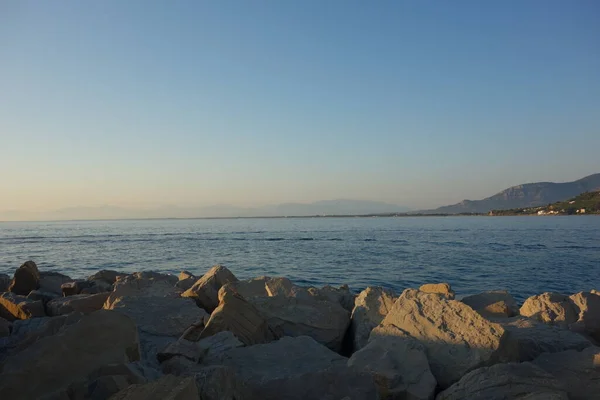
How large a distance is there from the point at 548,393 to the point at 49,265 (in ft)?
94.6


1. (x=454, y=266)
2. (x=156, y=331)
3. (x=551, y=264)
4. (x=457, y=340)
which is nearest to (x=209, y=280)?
(x=156, y=331)

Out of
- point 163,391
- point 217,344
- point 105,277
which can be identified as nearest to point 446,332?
point 217,344

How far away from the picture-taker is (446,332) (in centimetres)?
554

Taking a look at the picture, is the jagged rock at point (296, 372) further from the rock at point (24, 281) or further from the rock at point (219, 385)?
the rock at point (24, 281)

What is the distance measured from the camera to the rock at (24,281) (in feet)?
39.3

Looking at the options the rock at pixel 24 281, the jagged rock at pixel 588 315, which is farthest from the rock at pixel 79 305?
the jagged rock at pixel 588 315

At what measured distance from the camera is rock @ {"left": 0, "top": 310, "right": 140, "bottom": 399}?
12.0ft

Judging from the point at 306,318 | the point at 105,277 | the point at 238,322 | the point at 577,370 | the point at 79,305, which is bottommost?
the point at 105,277

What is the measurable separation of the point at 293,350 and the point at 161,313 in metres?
2.33

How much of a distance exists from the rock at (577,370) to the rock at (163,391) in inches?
150

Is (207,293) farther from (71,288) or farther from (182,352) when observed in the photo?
(71,288)

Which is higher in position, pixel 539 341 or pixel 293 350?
→ pixel 293 350

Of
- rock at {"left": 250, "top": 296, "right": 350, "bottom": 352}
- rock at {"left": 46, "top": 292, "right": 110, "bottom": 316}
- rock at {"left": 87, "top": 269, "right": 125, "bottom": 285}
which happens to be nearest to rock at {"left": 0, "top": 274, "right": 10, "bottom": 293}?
rock at {"left": 87, "top": 269, "right": 125, "bottom": 285}

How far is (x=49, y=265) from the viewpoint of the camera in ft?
87.9
